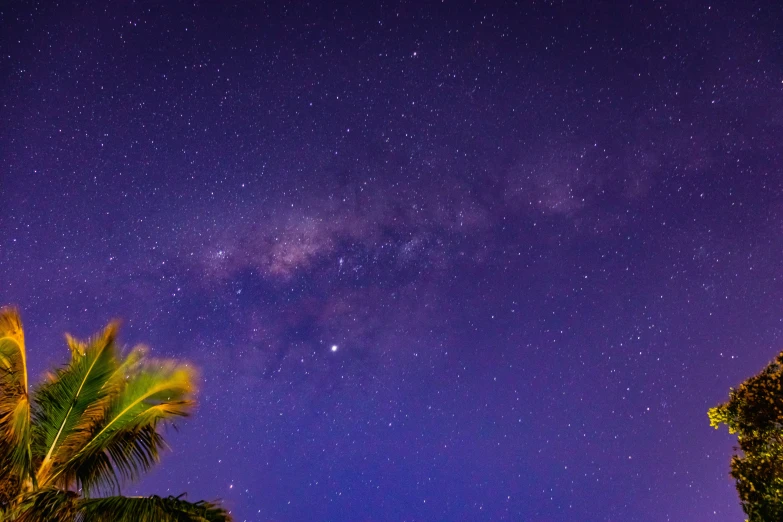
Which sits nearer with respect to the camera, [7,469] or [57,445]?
[7,469]

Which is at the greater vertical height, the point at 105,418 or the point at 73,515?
the point at 105,418

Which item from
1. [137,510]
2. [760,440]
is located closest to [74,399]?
[137,510]

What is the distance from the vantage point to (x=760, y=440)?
1037cm

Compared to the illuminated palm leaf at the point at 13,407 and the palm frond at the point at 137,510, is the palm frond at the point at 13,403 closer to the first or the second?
the illuminated palm leaf at the point at 13,407

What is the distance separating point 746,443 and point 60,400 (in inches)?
518

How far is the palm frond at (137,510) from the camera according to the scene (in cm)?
558

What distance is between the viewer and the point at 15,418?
5613 millimetres

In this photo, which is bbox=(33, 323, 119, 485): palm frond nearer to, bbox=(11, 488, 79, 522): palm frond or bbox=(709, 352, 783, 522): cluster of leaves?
bbox=(11, 488, 79, 522): palm frond

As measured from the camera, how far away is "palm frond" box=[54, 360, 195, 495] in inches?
267

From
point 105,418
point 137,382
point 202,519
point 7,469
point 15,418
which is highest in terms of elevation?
point 137,382

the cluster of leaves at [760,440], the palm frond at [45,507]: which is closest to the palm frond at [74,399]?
the palm frond at [45,507]

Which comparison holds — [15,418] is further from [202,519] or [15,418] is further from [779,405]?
[779,405]

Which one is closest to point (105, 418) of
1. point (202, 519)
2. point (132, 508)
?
point (132, 508)

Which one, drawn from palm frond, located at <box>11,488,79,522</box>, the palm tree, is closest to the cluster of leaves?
the palm tree
